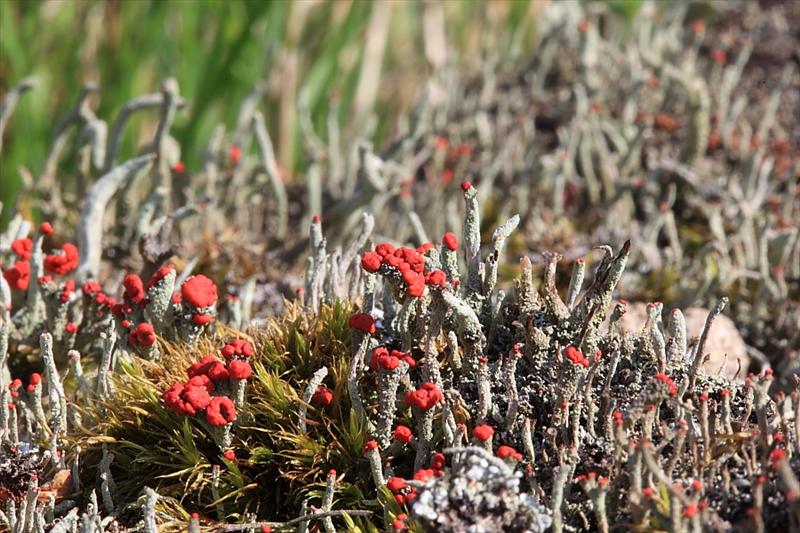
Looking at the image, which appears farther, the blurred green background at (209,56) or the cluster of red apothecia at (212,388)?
the blurred green background at (209,56)

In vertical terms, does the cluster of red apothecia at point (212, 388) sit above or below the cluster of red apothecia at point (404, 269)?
below

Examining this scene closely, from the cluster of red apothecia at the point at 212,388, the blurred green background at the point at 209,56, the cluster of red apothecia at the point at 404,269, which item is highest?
the blurred green background at the point at 209,56

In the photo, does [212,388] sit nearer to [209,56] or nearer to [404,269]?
[404,269]

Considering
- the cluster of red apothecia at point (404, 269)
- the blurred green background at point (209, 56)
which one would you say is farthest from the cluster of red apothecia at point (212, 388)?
the blurred green background at point (209, 56)

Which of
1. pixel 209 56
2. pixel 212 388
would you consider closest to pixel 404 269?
pixel 212 388

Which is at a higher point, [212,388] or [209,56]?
[209,56]

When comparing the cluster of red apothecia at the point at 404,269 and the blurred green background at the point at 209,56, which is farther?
the blurred green background at the point at 209,56

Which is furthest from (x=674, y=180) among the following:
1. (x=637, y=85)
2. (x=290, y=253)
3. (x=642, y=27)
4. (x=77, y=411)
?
(x=77, y=411)

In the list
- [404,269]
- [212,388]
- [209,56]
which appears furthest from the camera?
[209,56]

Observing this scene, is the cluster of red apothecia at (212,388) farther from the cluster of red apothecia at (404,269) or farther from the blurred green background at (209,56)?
the blurred green background at (209,56)
